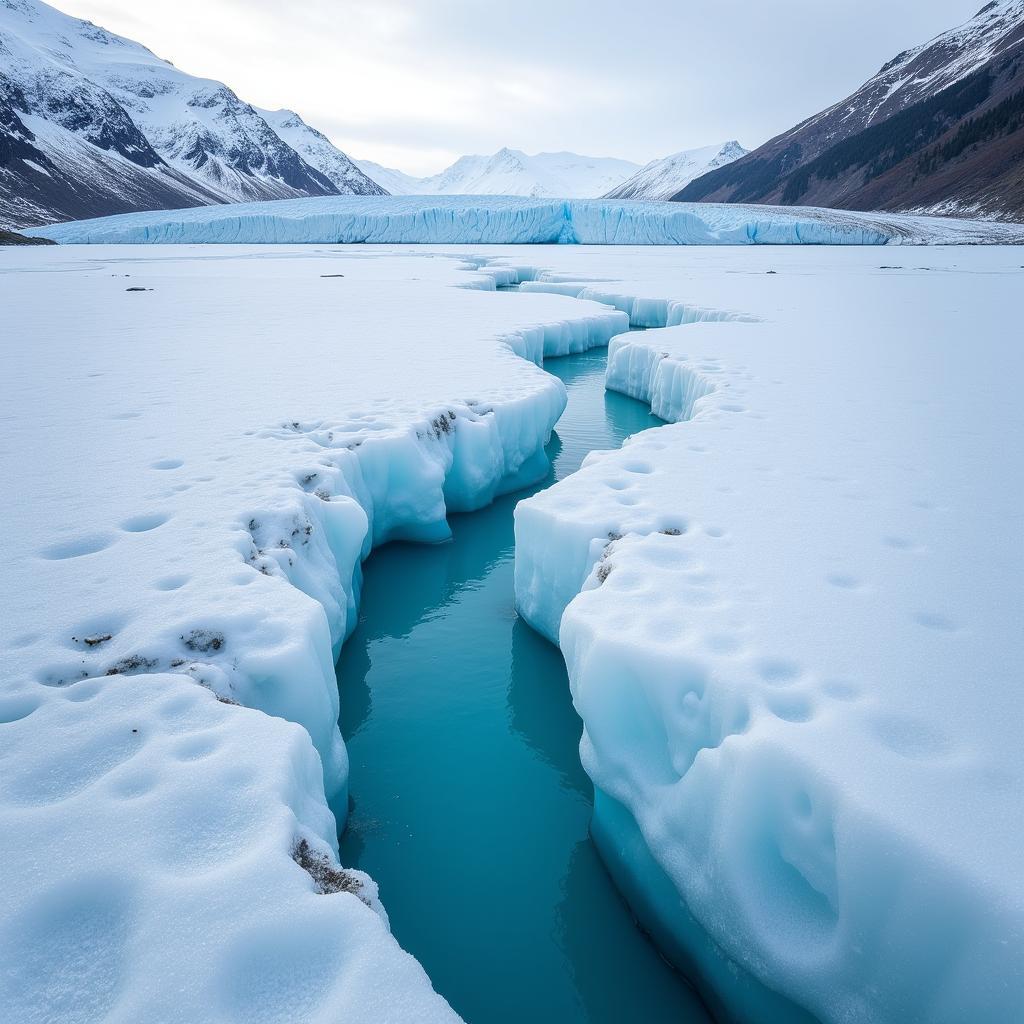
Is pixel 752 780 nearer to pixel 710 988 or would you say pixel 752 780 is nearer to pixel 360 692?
pixel 710 988

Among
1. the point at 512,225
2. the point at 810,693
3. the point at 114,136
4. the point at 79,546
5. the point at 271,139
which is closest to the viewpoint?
the point at 810,693

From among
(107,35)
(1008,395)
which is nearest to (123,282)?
(1008,395)

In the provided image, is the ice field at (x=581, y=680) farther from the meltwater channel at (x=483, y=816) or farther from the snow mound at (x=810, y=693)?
the meltwater channel at (x=483, y=816)

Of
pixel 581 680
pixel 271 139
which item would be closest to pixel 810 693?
pixel 581 680

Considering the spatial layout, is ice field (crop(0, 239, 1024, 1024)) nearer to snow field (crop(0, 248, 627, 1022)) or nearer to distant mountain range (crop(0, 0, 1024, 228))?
snow field (crop(0, 248, 627, 1022))

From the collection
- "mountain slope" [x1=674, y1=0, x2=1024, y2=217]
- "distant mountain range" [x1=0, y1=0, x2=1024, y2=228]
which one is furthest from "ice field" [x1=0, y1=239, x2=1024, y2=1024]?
"mountain slope" [x1=674, y1=0, x2=1024, y2=217]

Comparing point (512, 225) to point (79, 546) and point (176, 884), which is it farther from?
point (176, 884)
